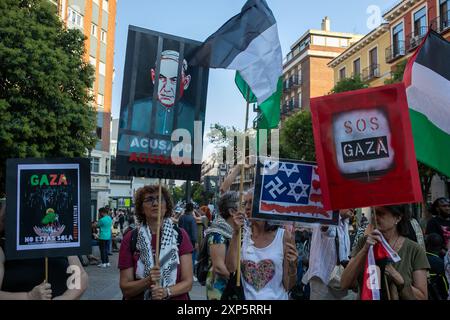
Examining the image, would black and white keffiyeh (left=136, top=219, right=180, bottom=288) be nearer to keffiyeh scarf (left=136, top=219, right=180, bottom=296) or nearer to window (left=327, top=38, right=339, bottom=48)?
keffiyeh scarf (left=136, top=219, right=180, bottom=296)

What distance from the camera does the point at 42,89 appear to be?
18.2m

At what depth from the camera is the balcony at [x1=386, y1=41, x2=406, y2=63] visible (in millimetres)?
33438

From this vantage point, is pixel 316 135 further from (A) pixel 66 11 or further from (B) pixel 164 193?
(A) pixel 66 11

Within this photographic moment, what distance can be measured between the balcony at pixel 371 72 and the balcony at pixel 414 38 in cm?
509

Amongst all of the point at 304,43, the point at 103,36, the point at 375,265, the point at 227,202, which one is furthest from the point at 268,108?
the point at 304,43

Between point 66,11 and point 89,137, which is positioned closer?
point 89,137

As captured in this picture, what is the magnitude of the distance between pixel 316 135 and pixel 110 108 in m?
42.8

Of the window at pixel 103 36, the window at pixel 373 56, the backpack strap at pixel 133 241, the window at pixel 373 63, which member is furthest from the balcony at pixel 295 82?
the backpack strap at pixel 133 241

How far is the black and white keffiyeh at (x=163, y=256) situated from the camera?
3621mm

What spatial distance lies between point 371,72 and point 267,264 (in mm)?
37631

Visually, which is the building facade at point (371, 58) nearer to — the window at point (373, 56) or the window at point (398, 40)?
the window at point (373, 56)

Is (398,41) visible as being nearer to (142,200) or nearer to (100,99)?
(100,99)

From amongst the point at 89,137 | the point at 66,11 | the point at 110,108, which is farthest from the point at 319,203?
the point at 110,108

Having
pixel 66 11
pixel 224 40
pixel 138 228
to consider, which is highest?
pixel 66 11
